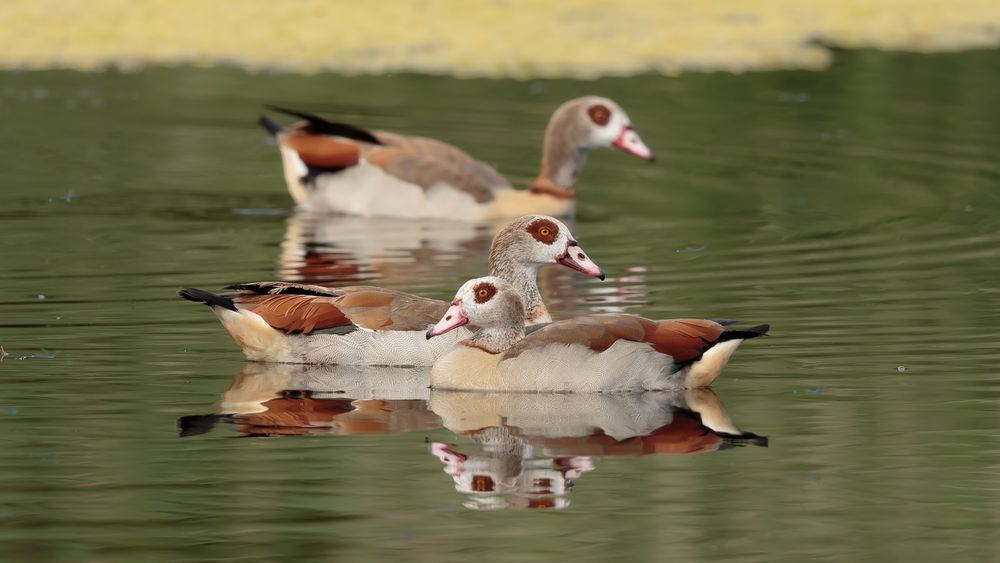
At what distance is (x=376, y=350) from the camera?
39.0ft

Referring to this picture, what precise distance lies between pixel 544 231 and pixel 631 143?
5786 millimetres

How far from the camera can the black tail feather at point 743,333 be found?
10.9 metres

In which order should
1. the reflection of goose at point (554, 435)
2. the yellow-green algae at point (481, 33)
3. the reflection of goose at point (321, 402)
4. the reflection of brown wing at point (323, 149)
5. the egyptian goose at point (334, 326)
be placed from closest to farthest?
the reflection of goose at point (554, 435) < the reflection of goose at point (321, 402) < the egyptian goose at point (334, 326) < the reflection of brown wing at point (323, 149) < the yellow-green algae at point (481, 33)

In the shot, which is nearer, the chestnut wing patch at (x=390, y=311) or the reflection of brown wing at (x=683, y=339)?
the reflection of brown wing at (x=683, y=339)

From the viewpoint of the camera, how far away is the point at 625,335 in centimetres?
1091

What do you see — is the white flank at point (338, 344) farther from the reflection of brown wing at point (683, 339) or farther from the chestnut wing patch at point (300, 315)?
the reflection of brown wing at point (683, 339)

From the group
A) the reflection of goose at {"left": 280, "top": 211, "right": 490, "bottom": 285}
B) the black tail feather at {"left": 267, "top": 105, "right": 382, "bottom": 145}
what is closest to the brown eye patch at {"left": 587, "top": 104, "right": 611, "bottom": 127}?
the reflection of goose at {"left": 280, "top": 211, "right": 490, "bottom": 285}

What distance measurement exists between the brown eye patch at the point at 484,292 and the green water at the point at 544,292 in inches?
23.4

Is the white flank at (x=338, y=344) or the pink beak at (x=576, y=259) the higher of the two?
the pink beak at (x=576, y=259)

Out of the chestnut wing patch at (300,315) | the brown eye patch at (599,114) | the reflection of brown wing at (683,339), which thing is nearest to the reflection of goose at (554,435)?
the reflection of brown wing at (683,339)

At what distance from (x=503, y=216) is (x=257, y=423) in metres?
8.18

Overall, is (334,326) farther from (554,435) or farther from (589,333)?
(554,435)

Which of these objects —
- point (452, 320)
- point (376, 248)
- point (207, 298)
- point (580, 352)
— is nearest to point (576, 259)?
point (452, 320)

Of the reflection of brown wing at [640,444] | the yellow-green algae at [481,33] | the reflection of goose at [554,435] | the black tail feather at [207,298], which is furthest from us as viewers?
the yellow-green algae at [481,33]
